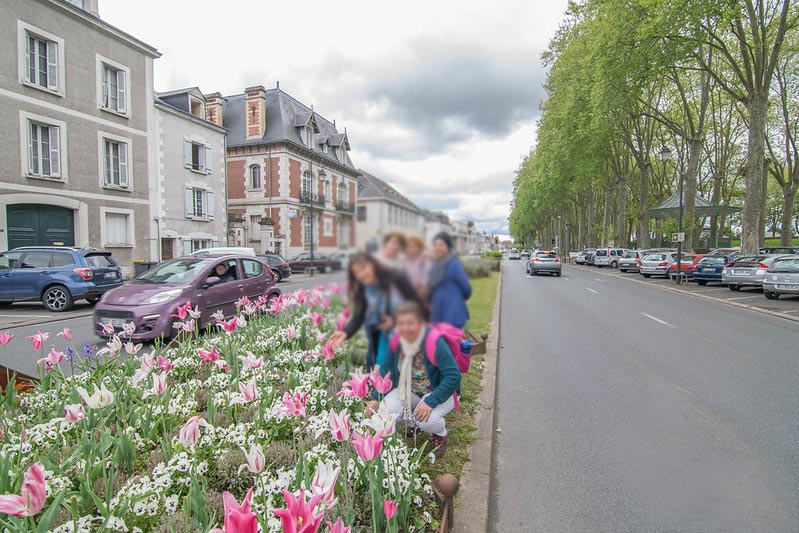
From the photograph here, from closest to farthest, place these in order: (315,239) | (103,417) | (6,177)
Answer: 1. (315,239)
2. (103,417)
3. (6,177)

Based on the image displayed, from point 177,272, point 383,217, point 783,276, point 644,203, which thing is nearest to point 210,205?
point 177,272

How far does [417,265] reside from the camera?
1.03 m

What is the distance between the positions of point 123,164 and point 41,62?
14.7 ft

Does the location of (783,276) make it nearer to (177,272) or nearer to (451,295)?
(177,272)

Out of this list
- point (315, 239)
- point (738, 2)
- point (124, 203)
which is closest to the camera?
point (315, 239)

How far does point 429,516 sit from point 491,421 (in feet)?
6.73

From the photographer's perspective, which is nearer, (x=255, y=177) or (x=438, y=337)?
(x=438, y=337)

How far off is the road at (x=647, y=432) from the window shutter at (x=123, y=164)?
18260 mm

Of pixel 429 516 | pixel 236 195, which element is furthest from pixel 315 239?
pixel 429 516

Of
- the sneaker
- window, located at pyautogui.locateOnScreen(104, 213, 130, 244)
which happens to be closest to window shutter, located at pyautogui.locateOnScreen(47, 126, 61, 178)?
window, located at pyautogui.locateOnScreen(104, 213, 130, 244)

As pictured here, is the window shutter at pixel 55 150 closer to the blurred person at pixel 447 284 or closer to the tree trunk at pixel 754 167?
the blurred person at pixel 447 284

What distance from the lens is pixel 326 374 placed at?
12.8 feet

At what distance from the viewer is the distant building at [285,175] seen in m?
1.39

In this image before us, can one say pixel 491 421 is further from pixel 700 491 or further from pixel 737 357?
pixel 737 357
